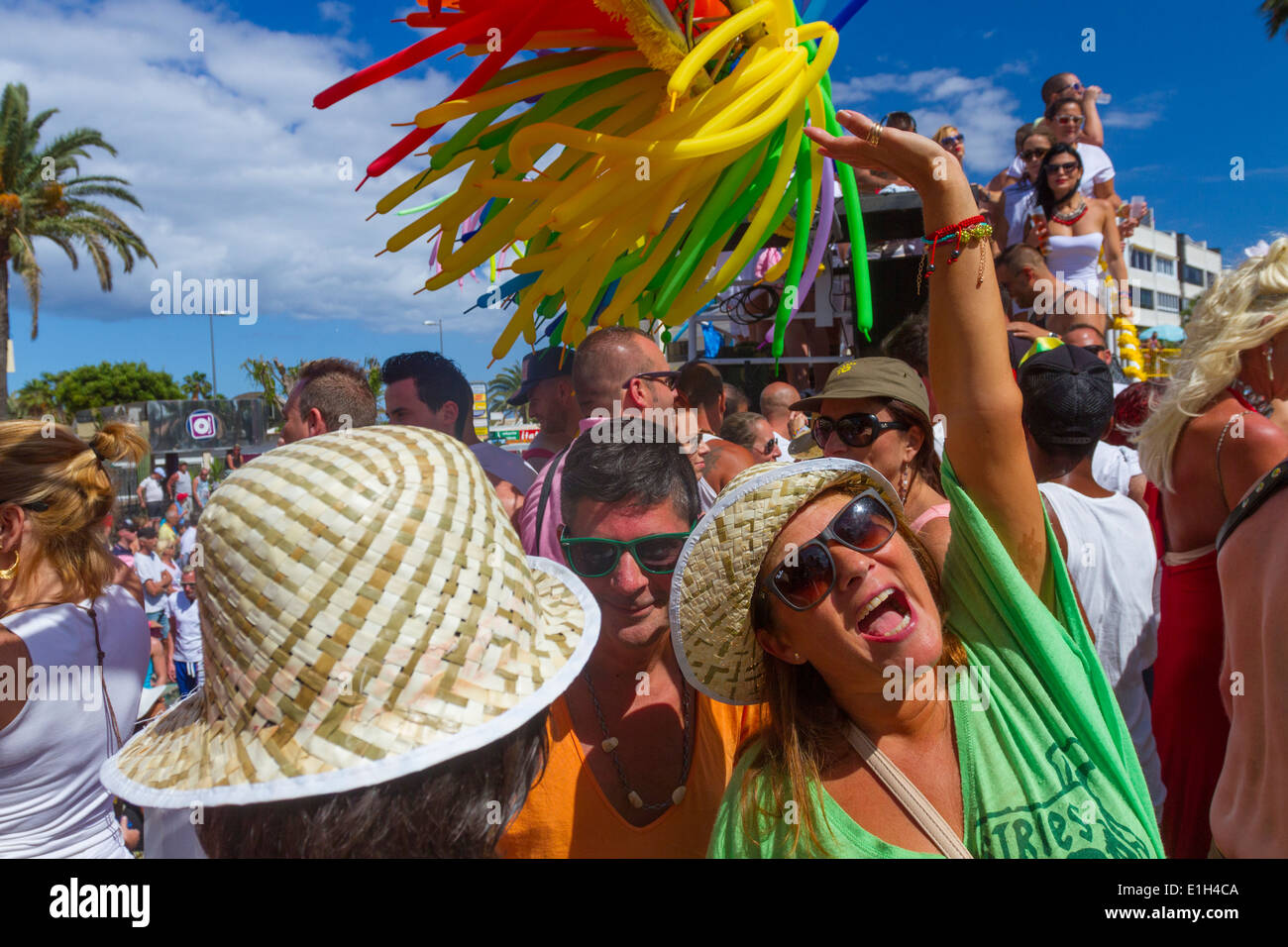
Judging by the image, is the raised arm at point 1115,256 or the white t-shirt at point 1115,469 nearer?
the white t-shirt at point 1115,469

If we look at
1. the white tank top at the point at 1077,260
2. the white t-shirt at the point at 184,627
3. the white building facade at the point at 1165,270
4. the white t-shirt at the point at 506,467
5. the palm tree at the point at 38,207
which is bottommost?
the white t-shirt at the point at 184,627

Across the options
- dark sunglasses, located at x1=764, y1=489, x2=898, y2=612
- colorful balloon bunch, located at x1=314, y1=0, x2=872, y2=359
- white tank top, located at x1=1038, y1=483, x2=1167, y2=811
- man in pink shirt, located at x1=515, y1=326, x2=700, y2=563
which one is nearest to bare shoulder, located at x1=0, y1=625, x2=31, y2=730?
colorful balloon bunch, located at x1=314, y1=0, x2=872, y2=359

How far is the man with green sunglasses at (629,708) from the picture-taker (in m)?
1.56

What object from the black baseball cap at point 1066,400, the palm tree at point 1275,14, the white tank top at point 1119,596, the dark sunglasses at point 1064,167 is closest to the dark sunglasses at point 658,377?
the black baseball cap at point 1066,400

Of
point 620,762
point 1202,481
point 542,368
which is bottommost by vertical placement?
point 620,762

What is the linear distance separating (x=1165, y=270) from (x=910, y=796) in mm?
67747

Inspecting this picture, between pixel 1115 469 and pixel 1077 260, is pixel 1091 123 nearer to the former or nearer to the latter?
pixel 1077 260

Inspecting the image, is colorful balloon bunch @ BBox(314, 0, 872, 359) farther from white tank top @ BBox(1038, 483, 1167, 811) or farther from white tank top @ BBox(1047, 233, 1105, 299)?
white tank top @ BBox(1047, 233, 1105, 299)

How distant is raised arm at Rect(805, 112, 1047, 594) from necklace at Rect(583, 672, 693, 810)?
2.41 ft

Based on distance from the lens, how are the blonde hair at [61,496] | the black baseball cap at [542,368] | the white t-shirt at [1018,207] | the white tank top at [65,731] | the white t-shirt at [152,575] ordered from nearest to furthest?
the white tank top at [65,731]
the blonde hair at [61,496]
the black baseball cap at [542,368]
the white t-shirt at [1018,207]
the white t-shirt at [152,575]

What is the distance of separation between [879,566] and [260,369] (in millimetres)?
11197

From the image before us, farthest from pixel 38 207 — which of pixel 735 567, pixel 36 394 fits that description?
pixel 36 394

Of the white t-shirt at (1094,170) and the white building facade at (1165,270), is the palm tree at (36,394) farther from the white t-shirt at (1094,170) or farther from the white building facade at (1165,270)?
the white building facade at (1165,270)

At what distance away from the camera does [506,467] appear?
3.19 metres
